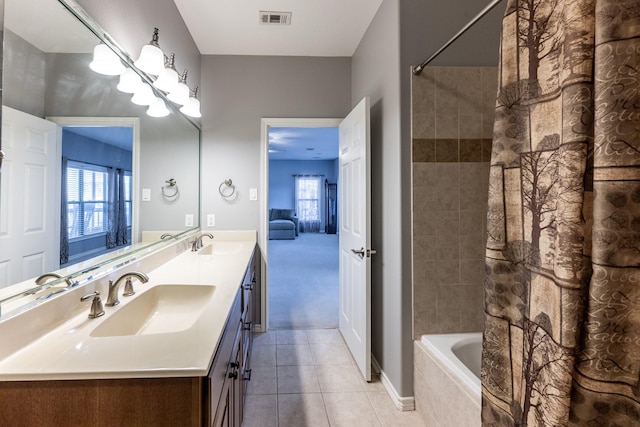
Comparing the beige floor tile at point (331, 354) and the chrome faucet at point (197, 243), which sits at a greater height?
the chrome faucet at point (197, 243)

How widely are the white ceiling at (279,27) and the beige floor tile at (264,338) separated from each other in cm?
263

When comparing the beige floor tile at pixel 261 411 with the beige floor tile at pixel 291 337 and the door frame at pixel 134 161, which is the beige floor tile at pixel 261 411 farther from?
the door frame at pixel 134 161

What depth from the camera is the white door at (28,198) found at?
880mm

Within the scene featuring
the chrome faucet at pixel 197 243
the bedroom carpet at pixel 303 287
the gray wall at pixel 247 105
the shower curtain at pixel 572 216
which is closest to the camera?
A: the shower curtain at pixel 572 216

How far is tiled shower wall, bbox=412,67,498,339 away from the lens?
76.4 inches

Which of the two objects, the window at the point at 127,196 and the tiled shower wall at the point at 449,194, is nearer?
the window at the point at 127,196

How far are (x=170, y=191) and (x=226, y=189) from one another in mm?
804

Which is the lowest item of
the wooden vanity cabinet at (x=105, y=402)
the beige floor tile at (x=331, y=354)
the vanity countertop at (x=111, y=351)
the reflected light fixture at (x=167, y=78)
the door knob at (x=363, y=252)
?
the beige floor tile at (x=331, y=354)

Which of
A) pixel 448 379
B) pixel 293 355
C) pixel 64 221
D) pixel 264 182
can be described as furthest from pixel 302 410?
pixel 264 182

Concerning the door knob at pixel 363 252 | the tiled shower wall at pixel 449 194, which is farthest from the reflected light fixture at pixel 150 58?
the door knob at pixel 363 252

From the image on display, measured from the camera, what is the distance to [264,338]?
115 inches

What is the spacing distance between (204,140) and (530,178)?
2778 millimetres

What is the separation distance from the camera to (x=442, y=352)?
1719 mm

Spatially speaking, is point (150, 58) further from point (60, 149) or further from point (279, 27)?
point (279, 27)
